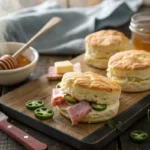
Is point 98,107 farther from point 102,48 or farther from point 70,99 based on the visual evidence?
point 102,48

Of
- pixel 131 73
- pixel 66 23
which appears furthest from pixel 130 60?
pixel 66 23

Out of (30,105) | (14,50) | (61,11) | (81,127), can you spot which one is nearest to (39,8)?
(61,11)

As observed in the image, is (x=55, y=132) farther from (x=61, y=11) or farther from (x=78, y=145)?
(x=61, y=11)

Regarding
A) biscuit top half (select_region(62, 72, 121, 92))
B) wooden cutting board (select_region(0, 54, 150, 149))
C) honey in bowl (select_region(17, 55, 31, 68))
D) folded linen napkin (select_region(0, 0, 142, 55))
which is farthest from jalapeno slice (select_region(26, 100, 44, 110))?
folded linen napkin (select_region(0, 0, 142, 55))

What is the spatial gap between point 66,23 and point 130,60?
73 cm

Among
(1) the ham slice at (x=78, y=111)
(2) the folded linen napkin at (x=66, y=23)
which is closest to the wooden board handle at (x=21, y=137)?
(1) the ham slice at (x=78, y=111)

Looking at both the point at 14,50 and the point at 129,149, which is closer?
the point at 129,149

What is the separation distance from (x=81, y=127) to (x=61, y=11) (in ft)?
3.54

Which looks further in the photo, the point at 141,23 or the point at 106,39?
the point at 141,23

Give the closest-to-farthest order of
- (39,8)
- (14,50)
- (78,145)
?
1. (78,145)
2. (14,50)
3. (39,8)

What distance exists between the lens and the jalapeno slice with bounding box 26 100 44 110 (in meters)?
1.67

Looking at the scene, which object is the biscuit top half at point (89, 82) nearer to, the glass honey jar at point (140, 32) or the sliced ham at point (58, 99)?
the sliced ham at point (58, 99)

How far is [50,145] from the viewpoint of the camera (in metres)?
1.52

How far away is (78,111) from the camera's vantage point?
153 cm
